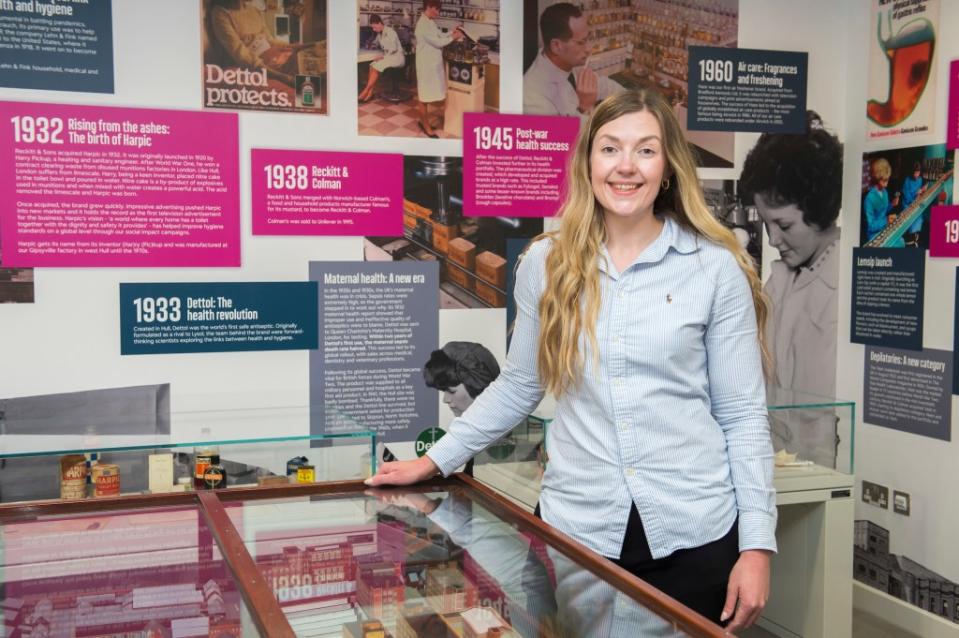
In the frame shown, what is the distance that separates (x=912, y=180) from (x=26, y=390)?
3452mm

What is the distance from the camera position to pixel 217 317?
3.42m

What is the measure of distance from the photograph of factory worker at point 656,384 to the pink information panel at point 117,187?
1.79 meters

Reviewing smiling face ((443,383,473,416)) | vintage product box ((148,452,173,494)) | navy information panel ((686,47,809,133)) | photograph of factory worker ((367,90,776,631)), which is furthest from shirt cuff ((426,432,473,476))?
navy information panel ((686,47,809,133))

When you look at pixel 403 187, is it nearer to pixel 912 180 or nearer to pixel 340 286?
pixel 340 286

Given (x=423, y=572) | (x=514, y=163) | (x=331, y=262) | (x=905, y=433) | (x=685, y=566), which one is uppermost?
(x=514, y=163)

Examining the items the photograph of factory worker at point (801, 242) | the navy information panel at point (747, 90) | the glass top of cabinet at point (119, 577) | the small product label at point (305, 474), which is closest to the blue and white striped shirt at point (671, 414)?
the glass top of cabinet at point (119, 577)

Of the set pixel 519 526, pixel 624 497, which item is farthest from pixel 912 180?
pixel 519 526

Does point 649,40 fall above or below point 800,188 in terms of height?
above

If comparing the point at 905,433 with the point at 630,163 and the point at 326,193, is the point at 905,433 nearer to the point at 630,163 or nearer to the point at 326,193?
the point at 326,193

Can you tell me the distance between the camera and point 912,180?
3910mm

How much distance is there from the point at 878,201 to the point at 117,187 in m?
3.06

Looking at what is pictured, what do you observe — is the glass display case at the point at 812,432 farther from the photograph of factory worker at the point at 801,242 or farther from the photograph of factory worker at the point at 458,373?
the photograph of factory worker at the point at 458,373

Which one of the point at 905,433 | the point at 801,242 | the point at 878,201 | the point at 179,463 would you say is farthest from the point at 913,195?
the point at 179,463

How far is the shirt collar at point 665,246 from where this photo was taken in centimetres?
191
